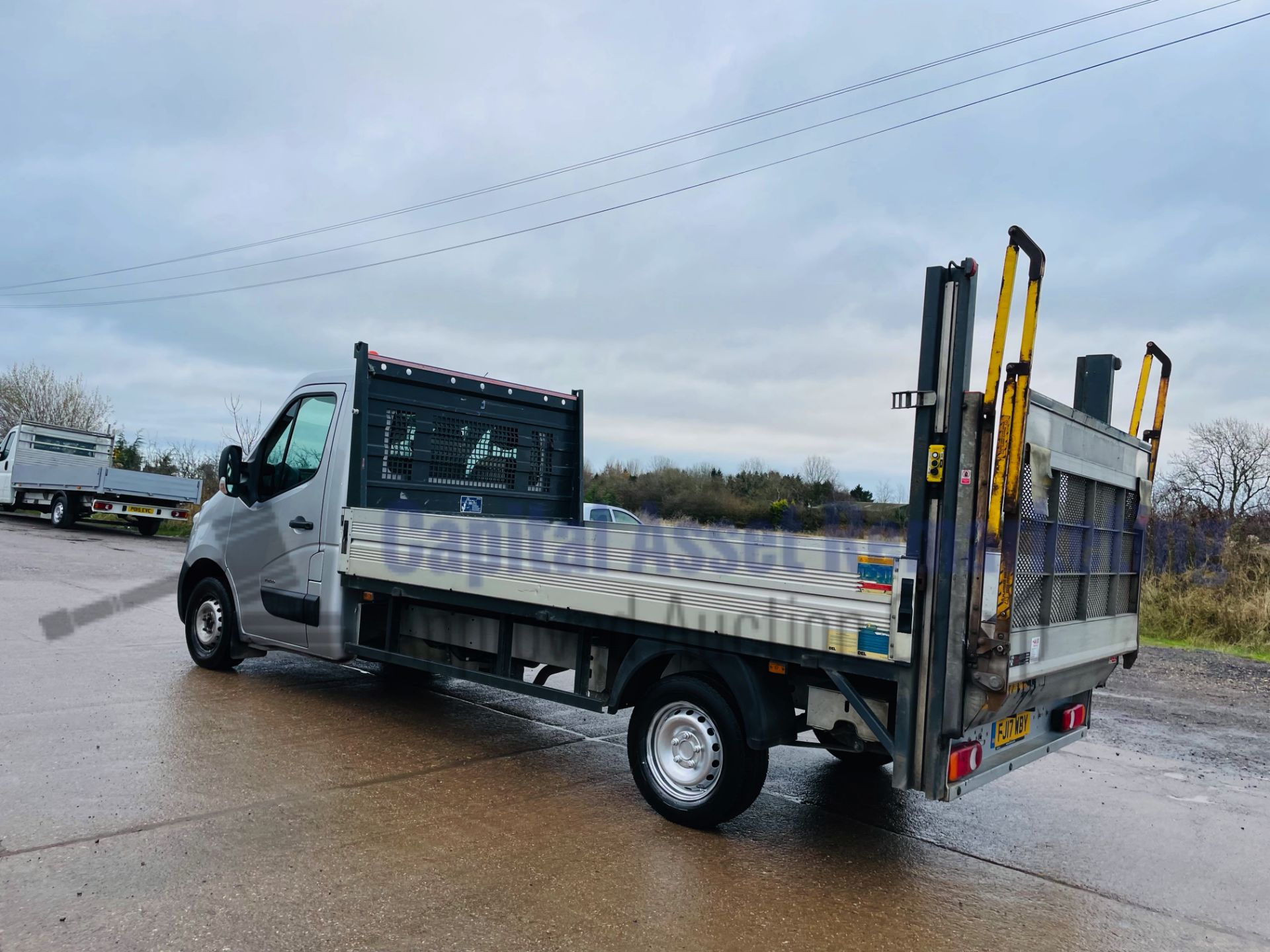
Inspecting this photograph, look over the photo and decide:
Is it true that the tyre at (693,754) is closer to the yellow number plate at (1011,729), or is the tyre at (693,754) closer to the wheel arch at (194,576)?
the yellow number plate at (1011,729)

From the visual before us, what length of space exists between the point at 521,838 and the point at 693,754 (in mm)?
932

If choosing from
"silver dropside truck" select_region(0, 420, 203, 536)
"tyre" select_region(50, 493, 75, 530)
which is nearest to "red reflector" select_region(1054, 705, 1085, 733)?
"silver dropside truck" select_region(0, 420, 203, 536)

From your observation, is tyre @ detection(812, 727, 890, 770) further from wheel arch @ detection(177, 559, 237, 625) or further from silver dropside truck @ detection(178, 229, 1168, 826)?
wheel arch @ detection(177, 559, 237, 625)

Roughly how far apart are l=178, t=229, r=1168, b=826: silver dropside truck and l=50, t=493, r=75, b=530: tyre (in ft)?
65.0

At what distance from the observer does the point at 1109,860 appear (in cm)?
474

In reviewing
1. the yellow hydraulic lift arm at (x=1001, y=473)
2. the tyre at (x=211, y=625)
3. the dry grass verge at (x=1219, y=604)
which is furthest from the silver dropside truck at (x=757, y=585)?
the dry grass verge at (x=1219, y=604)

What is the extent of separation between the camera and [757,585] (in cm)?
436

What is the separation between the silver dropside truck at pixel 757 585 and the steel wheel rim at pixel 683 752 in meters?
0.01

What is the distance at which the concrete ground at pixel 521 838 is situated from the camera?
12.0 ft

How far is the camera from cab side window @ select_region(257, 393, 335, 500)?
690cm

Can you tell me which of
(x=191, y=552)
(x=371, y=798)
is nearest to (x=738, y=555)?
(x=371, y=798)

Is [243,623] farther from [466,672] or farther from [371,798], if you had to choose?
[371,798]

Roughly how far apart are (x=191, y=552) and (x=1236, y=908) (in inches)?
296

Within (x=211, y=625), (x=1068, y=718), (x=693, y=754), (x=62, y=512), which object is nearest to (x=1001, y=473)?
(x=1068, y=718)
